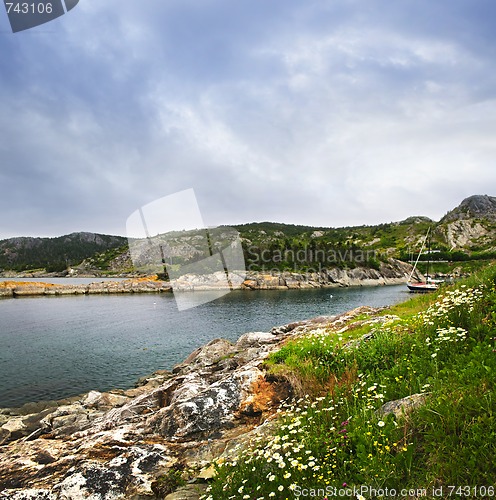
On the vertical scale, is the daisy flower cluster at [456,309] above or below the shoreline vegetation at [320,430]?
above

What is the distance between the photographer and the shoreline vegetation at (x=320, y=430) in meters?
4.29

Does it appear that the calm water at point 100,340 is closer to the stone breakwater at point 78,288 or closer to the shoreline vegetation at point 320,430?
the shoreline vegetation at point 320,430

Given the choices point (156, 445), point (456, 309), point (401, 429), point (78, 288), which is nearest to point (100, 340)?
point (156, 445)

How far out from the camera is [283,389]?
978 cm

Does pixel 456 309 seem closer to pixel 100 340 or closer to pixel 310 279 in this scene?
pixel 100 340

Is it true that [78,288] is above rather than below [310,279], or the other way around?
above

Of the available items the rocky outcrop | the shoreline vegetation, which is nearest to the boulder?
the shoreline vegetation

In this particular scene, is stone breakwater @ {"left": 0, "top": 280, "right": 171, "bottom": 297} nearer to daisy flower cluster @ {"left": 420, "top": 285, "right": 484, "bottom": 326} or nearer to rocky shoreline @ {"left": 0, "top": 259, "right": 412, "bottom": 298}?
rocky shoreline @ {"left": 0, "top": 259, "right": 412, "bottom": 298}

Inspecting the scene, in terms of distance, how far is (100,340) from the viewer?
41.8 m

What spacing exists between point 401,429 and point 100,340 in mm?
43154

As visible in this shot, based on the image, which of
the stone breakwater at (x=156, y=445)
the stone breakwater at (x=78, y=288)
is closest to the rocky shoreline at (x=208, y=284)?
the stone breakwater at (x=78, y=288)

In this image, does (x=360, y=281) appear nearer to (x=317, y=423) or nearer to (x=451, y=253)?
(x=451, y=253)

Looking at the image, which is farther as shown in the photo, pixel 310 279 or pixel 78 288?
pixel 310 279

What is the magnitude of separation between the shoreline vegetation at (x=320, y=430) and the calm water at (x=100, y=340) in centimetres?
1553
